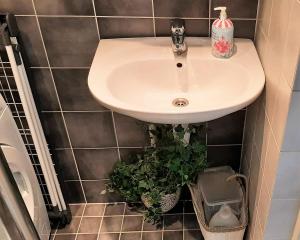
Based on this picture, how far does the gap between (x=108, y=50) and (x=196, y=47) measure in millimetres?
328

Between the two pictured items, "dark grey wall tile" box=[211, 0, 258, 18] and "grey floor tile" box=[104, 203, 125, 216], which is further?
"grey floor tile" box=[104, 203, 125, 216]

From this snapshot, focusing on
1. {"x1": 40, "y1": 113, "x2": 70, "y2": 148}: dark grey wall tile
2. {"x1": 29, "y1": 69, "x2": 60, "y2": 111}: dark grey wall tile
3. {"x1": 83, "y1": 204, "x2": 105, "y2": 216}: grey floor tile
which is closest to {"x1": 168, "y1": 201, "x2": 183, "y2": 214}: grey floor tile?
{"x1": 83, "y1": 204, "x2": 105, "y2": 216}: grey floor tile

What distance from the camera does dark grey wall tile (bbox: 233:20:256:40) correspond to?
1.34 m

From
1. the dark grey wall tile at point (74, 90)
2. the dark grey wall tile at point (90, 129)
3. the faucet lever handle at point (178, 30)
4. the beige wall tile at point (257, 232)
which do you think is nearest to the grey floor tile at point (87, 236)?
the dark grey wall tile at point (90, 129)

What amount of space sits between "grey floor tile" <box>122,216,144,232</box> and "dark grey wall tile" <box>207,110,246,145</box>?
530 millimetres

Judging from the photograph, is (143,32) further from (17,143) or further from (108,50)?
(17,143)

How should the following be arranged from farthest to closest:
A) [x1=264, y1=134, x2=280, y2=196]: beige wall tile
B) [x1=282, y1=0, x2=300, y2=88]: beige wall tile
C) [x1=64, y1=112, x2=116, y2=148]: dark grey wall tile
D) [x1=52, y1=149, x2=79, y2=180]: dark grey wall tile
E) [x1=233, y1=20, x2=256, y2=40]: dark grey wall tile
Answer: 1. [x1=52, y1=149, x2=79, y2=180]: dark grey wall tile
2. [x1=64, y1=112, x2=116, y2=148]: dark grey wall tile
3. [x1=233, y1=20, x2=256, y2=40]: dark grey wall tile
4. [x1=264, y1=134, x2=280, y2=196]: beige wall tile
5. [x1=282, y1=0, x2=300, y2=88]: beige wall tile

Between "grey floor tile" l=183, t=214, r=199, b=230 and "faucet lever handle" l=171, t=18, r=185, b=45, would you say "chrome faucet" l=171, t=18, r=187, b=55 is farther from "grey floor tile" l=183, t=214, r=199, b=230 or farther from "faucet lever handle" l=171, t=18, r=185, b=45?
"grey floor tile" l=183, t=214, r=199, b=230

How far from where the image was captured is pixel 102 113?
1.58 meters

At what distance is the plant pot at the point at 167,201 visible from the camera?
1678 mm

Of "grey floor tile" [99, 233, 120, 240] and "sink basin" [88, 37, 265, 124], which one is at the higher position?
"sink basin" [88, 37, 265, 124]

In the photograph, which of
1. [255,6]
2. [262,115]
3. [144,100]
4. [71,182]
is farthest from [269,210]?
[71,182]

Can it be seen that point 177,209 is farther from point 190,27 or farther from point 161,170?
point 190,27

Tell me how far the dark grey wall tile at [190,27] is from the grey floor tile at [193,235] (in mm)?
924
